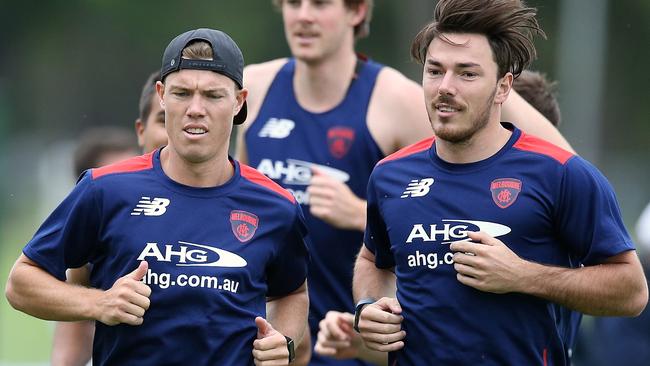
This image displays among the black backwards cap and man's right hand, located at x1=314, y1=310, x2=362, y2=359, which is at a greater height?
the black backwards cap

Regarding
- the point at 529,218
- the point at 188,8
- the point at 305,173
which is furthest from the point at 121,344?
the point at 188,8

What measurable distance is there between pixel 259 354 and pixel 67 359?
52.7 inches

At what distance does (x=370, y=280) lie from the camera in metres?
5.85

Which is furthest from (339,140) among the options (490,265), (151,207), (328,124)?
(490,265)

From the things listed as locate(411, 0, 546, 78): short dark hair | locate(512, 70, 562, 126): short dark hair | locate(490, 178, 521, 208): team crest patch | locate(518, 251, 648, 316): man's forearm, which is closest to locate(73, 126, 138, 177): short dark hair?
locate(512, 70, 562, 126): short dark hair

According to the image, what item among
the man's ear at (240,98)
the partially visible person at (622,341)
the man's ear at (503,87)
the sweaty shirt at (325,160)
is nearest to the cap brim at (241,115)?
the man's ear at (240,98)

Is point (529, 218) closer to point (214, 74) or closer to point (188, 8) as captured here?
point (214, 74)

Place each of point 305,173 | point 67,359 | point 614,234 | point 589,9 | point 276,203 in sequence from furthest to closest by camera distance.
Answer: point 589,9 < point 305,173 < point 67,359 < point 276,203 < point 614,234

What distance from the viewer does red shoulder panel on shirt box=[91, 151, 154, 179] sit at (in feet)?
17.8

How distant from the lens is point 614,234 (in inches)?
203

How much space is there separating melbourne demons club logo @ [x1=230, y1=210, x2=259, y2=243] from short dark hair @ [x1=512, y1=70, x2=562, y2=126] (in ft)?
6.71

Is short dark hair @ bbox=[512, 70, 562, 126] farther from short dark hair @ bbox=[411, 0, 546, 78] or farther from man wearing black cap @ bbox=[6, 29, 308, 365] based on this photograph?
man wearing black cap @ bbox=[6, 29, 308, 365]

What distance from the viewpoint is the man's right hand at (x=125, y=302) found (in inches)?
200

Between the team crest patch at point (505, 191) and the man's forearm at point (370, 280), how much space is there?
0.79m
